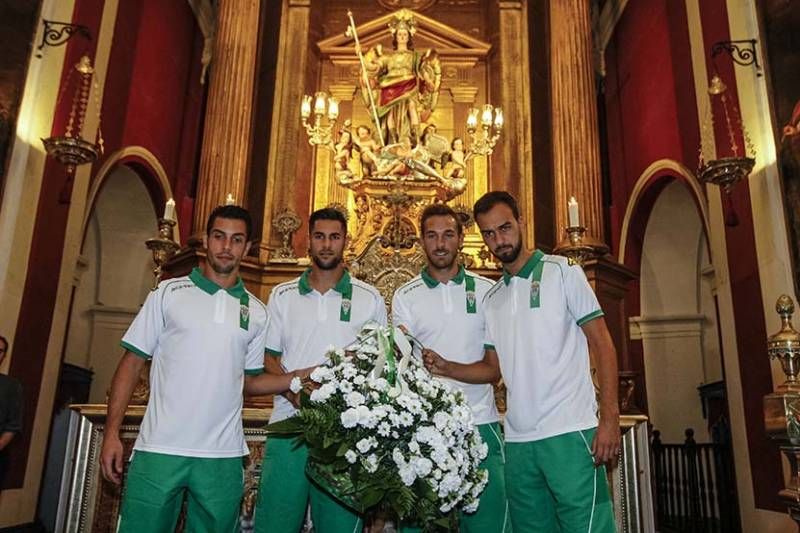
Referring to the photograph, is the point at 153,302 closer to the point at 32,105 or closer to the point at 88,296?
the point at 32,105

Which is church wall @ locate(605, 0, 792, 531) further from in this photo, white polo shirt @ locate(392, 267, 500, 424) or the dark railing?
white polo shirt @ locate(392, 267, 500, 424)

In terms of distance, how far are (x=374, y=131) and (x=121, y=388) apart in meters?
4.72

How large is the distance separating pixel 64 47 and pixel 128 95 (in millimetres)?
1534

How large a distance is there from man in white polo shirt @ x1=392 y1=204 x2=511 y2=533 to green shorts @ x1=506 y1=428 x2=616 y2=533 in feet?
0.60

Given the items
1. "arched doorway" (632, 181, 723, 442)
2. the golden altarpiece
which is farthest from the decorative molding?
the golden altarpiece

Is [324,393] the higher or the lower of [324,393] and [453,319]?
the lower

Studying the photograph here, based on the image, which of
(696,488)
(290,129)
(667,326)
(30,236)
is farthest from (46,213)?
(667,326)

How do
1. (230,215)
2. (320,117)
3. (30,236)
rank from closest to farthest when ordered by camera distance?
1. (230,215)
2. (30,236)
3. (320,117)

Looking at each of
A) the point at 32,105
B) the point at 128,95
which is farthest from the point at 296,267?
the point at 128,95

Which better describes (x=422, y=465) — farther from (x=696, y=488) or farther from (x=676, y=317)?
(x=676, y=317)

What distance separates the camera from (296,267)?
556 centimetres

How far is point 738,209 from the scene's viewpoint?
210 inches

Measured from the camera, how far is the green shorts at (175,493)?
217 cm

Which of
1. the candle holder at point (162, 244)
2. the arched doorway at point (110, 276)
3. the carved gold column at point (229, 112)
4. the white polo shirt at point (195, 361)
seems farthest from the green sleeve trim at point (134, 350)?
the arched doorway at point (110, 276)
